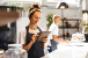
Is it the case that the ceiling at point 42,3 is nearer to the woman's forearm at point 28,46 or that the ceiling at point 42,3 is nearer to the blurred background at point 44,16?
the blurred background at point 44,16

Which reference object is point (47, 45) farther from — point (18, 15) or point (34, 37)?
point (18, 15)

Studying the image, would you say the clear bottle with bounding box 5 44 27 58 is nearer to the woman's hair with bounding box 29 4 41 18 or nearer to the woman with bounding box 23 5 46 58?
the woman with bounding box 23 5 46 58

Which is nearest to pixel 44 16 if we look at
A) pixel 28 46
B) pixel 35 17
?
pixel 35 17

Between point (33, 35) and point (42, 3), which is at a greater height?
point (42, 3)

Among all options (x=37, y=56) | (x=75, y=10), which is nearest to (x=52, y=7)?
(x=75, y=10)

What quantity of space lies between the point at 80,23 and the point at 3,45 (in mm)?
357

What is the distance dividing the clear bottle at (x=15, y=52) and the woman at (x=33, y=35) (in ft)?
0.09

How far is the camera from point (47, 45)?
90 centimetres

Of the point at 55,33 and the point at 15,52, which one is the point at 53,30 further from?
the point at 15,52

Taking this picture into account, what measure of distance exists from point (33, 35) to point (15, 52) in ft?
0.35

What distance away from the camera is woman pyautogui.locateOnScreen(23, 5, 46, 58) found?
2.86 feet

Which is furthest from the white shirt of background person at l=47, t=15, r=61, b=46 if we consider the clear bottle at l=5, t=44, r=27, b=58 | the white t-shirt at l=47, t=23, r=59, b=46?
the clear bottle at l=5, t=44, r=27, b=58

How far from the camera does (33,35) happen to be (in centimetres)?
88

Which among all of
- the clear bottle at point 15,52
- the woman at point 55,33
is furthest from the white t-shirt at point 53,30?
the clear bottle at point 15,52
